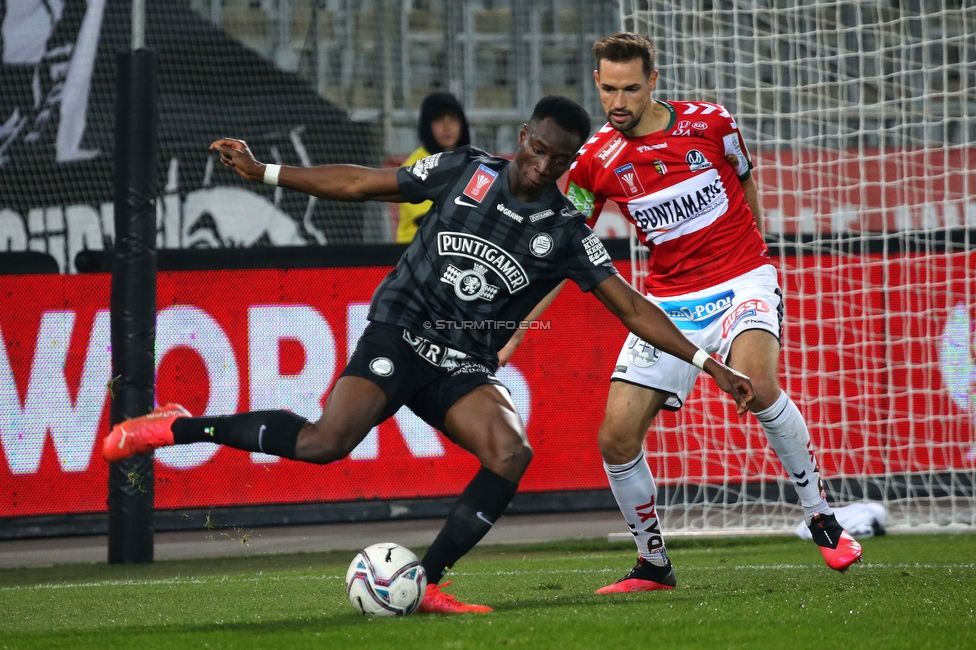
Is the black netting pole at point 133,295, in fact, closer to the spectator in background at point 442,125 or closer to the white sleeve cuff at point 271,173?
the spectator in background at point 442,125

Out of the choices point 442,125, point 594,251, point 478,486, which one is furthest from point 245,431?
point 442,125

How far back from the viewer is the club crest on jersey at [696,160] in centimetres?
549

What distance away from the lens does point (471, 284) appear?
461 cm

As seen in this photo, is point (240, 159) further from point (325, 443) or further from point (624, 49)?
point (624, 49)

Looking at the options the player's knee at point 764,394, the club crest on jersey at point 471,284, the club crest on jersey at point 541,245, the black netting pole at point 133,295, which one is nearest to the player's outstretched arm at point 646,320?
the club crest on jersey at point 541,245

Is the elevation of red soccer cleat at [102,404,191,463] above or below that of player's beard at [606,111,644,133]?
below

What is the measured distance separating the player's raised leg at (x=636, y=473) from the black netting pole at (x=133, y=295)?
310cm

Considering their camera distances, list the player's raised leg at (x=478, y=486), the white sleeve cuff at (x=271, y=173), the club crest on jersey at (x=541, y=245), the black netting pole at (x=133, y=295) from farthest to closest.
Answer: the black netting pole at (x=133, y=295) → the white sleeve cuff at (x=271, y=173) → the club crest on jersey at (x=541, y=245) → the player's raised leg at (x=478, y=486)

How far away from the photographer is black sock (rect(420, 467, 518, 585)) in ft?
14.3

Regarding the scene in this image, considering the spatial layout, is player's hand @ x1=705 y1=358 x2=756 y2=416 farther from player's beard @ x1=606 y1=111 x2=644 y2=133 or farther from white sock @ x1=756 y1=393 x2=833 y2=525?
player's beard @ x1=606 y1=111 x2=644 y2=133

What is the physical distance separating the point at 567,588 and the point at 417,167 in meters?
2.00

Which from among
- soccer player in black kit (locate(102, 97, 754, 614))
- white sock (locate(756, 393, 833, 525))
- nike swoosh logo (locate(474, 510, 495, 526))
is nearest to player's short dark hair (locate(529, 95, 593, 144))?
soccer player in black kit (locate(102, 97, 754, 614))

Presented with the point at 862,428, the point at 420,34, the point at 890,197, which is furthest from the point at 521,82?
the point at 862,428

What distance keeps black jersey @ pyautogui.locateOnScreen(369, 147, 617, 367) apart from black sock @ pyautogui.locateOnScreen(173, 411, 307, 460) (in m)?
0.60
